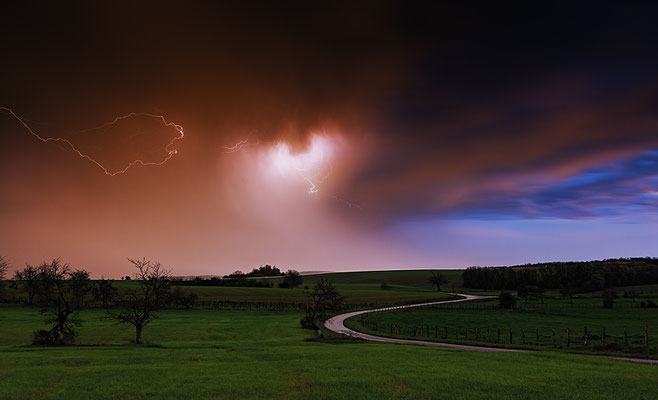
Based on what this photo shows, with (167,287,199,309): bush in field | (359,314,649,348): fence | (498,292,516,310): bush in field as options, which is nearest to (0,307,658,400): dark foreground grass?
(359,314,649,348): fence

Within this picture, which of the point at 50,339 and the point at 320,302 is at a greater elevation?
the point at 320,302

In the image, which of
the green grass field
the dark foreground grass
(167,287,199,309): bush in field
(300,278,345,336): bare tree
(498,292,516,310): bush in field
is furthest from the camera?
(498,292,516,310): bush in field

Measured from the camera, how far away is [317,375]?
23.5 m

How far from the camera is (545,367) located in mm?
26656

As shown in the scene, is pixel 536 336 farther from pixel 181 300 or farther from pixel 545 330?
pixel 181 300

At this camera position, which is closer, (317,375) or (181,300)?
(317,375)

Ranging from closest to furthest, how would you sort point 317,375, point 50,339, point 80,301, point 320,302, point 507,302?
point 317,375
point 50,339
point 80,301
point 320,302
point 507,302

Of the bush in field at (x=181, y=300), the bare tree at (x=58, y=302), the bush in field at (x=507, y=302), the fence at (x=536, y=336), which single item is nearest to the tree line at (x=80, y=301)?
the bare tree at (x=58, y=302)

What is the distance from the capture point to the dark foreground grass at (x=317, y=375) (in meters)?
19.9

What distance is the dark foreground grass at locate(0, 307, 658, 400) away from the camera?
19922 mm

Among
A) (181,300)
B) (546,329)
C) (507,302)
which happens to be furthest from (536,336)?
(181,300)

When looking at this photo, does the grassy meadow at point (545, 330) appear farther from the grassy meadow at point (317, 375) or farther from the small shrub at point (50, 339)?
the small shrub at point (50, 339)

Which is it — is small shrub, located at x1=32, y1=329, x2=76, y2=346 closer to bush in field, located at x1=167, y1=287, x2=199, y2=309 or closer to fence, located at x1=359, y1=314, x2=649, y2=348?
fence, located at x1=359, y1=314, x2=649, y2=348

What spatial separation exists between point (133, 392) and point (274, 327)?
4887cm
